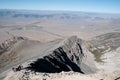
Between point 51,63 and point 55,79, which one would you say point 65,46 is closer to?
point 51,63

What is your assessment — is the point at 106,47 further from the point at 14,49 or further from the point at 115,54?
the point at 14,49

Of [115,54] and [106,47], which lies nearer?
[115,54]

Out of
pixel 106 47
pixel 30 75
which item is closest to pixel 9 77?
pixel 30 75

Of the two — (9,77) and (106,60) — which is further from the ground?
(9,77)

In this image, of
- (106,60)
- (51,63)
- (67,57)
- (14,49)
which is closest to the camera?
(51,63)

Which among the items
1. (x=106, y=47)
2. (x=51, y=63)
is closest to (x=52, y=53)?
(x=51, y=63)

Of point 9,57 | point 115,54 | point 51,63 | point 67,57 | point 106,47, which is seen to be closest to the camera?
point 51,63

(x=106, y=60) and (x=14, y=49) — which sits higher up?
(x=14, y=49)

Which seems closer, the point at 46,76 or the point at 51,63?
the point at 46,76

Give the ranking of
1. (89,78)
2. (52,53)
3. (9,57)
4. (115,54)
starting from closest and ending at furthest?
(89,78)
(52,53)
(9,57)
(115,54)
